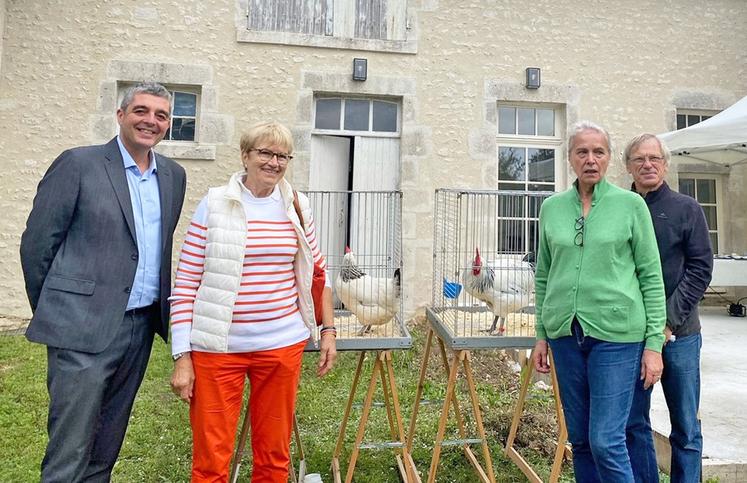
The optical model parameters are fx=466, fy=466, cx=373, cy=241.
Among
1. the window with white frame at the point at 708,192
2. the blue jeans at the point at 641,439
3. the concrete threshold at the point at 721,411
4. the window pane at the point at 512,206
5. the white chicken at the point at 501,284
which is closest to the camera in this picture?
the blue jeans at the point at 641,439

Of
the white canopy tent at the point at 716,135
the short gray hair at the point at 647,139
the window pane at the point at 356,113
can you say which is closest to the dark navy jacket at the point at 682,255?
the short gray hair at the point at 647,139

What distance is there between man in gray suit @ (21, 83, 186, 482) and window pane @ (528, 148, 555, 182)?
5.60 meters

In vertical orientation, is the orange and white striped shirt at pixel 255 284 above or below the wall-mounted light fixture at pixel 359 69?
below

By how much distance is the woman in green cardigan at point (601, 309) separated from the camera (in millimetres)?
1656

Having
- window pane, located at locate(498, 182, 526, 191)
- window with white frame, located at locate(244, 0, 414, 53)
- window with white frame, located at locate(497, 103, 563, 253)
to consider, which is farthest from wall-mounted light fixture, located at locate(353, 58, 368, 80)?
window pane, located at locate(498, 182, 526, 191)

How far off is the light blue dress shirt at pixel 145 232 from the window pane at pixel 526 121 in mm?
5687

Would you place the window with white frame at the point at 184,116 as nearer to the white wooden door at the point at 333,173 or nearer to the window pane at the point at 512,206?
the white wooden door at the point at 333,173

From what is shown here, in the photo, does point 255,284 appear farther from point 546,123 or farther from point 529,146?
point 546,123

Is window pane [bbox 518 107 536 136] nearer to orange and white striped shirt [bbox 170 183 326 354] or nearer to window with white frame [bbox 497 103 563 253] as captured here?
window with white frame [bbox 497 103 563 253]

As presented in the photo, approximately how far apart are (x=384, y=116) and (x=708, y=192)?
4850 mm

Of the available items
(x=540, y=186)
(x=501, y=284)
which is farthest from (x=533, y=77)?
(x=501, y=284)

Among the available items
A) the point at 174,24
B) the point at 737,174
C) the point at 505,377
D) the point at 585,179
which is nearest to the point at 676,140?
the point at 737,174

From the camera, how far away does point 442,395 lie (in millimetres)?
3879

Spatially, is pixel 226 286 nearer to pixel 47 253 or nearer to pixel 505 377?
pixel 47 253
